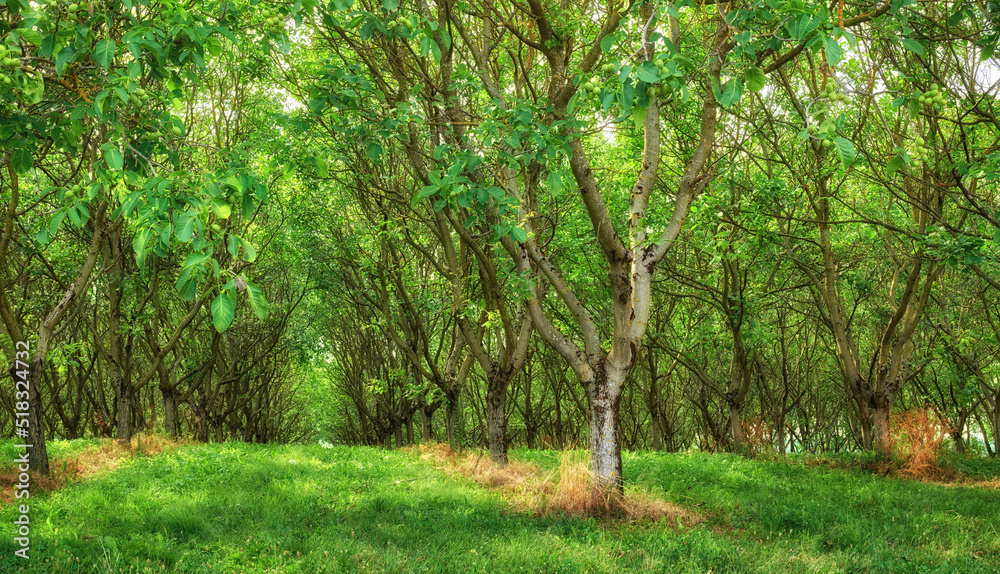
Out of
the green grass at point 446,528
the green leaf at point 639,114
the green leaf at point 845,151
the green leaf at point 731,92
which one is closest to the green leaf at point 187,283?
the green leaf at point 639,114

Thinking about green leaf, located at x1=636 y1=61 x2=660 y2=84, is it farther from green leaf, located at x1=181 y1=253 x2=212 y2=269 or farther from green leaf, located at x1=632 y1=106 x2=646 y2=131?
green leaf, located at x1=181 y1=253 x2=212 y2=269

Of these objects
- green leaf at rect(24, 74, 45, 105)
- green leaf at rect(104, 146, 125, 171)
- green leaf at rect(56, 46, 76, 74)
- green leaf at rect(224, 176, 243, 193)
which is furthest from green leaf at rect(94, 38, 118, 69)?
green leaf at rect(224, 176, 243, 193)

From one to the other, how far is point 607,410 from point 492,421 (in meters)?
4.78

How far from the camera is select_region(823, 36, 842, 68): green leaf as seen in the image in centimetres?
316

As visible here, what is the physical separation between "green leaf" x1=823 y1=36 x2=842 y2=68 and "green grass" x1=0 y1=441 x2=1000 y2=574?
15.4 feet

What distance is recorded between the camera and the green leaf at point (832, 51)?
10.4 ft

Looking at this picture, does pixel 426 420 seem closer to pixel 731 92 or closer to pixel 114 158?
pixel 114 158

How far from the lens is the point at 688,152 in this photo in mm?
12328

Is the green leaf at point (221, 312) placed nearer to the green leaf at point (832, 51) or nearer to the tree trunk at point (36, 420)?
the green leaf at point (832, 51)

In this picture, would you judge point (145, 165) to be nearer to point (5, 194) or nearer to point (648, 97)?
point (648, 97)

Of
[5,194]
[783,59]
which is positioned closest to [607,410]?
[783,59]

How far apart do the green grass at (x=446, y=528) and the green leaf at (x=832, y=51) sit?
4.68m

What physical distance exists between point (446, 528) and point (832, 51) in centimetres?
616

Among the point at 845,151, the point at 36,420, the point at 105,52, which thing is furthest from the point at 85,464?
the point at 845,151
